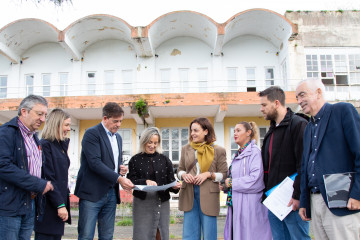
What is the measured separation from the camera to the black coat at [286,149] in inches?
130

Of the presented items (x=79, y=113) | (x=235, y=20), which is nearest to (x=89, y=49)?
(x=79, y=113)

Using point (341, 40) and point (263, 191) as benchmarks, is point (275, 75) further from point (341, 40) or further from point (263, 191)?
point (263, 191)

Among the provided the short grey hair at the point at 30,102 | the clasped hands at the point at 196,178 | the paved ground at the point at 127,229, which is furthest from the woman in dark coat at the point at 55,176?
the paved ground at the point at 127,229

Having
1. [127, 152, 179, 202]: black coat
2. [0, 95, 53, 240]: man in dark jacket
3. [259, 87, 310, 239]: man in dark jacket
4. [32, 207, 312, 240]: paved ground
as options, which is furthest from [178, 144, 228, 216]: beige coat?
[32, 207, 312, 240]: paved ground

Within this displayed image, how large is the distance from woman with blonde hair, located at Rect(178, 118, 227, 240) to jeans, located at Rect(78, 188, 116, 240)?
934 mm

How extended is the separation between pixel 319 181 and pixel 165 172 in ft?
6.96

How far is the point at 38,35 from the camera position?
50.6 ft

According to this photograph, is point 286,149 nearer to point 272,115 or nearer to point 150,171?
point 272,115

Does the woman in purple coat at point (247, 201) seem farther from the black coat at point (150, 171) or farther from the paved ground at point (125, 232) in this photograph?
the paved ground at point (125, 232)

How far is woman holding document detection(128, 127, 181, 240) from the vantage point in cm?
394

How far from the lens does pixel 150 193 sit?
405 centimetres

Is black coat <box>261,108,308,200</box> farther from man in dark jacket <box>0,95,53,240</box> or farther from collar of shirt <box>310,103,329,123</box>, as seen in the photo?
man in dark jacket <box>0,95,53,240</box>

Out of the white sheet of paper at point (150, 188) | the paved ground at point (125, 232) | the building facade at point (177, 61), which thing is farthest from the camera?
the building facade at point (177, 61)

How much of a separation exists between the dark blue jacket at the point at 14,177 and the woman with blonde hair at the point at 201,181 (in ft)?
6.05
